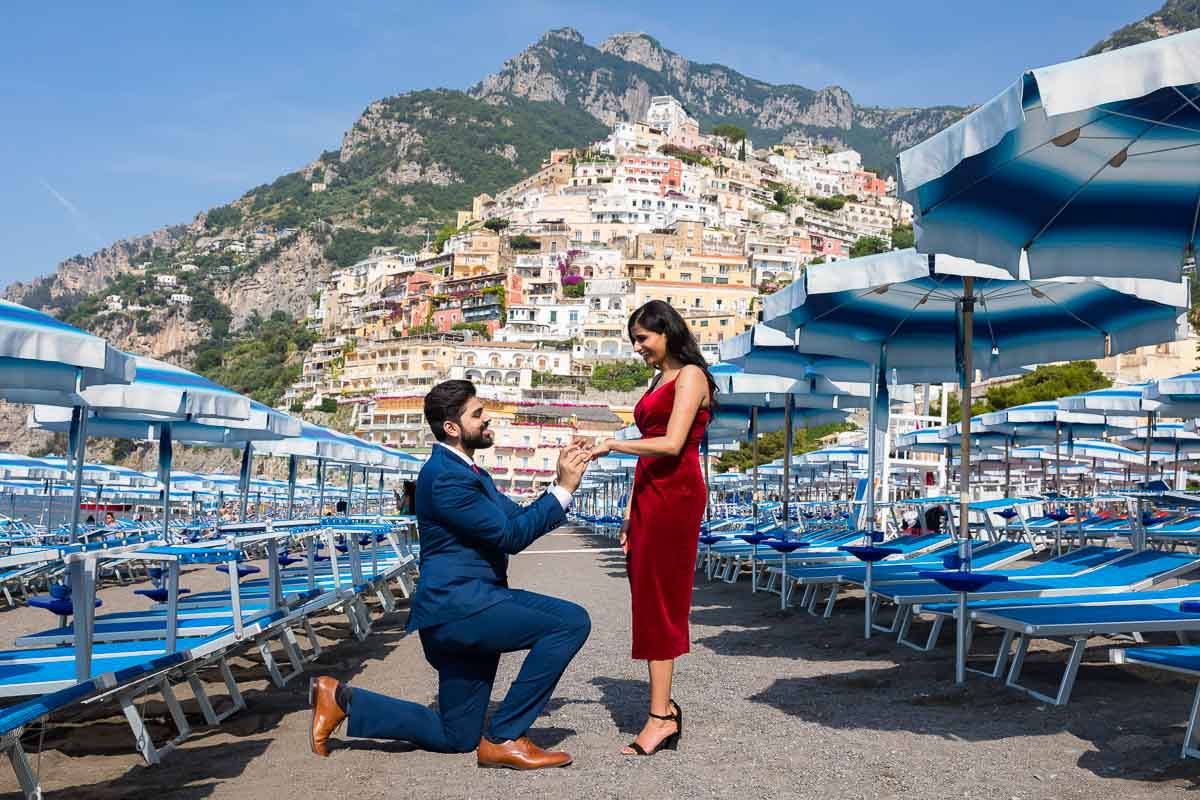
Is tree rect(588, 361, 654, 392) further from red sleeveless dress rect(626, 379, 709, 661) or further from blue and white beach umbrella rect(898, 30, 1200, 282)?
red sleeveless dress rect(626, 379, 709, 661)

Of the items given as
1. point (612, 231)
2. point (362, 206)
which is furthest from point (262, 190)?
point (612, 231)

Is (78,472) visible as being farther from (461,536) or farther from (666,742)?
(666,742)

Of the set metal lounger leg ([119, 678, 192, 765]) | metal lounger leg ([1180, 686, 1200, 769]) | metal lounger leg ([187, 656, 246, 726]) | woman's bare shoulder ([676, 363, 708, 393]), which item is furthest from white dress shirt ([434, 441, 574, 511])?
metal lounger leg ([1180, 686, 1200, 769])

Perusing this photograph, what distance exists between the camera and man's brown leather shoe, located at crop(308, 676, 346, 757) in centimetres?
373

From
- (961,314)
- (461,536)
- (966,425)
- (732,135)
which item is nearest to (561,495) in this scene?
(461,536)

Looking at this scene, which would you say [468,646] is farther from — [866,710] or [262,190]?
[262,190]

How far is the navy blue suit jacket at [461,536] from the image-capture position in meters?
3.63

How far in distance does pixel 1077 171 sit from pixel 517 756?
315 centimetres

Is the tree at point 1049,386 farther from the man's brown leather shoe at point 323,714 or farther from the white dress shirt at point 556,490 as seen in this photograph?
the man's brown leather shoe at point 323,714

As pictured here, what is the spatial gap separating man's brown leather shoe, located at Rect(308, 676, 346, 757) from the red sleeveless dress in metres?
1.02

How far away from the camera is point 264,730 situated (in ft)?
14.6

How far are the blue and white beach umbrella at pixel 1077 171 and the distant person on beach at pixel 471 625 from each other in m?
1.74

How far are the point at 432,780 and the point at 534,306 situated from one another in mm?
101109

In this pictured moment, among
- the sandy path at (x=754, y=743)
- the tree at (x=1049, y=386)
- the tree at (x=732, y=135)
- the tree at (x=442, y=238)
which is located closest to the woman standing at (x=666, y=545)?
the sandy path at (x=754, y=743)
